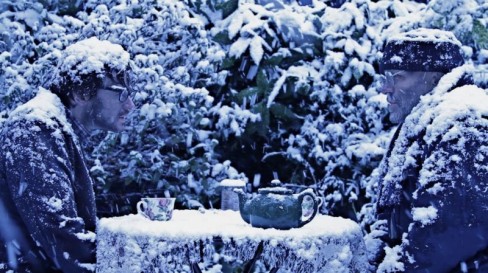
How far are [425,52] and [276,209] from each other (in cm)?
115

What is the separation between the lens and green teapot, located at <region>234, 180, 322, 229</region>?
9.38 feet

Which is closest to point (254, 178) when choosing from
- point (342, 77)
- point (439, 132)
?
point (342, 77)

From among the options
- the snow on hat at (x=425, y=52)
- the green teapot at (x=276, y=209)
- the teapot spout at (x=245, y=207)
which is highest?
the snow on hat at (x=425, y=52)

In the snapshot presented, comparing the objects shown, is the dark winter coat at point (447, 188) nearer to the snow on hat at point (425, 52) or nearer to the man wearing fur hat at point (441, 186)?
the man wearing fur hat at point (441, 186)

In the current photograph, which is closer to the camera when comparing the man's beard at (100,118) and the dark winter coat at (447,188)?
the dark winter coat at (447,188)

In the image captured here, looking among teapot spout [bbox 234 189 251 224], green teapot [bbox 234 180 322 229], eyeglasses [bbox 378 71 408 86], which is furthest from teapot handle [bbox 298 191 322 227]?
eyeglasses [bbox 378 71 408 86]

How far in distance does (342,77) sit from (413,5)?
991mm

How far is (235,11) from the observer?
584 cm

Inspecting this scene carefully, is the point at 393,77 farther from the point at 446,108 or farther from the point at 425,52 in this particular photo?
the point at 446,108

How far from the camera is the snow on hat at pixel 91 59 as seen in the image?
359 centimetres

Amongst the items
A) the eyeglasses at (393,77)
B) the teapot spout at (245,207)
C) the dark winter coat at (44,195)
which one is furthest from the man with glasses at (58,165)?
the eyeglasses at (393,77)

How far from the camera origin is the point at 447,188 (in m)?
2.79

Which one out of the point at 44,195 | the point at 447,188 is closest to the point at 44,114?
the point at 44,195

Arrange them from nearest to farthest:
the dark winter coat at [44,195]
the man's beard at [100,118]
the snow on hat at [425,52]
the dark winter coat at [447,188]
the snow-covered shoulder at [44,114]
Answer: the dark winter coat at [447,188], the dark winter coat at [44,195], the snow-covered shoulder at [44,114], the snow on hat at [425,52], the man's beard at [100,118]
